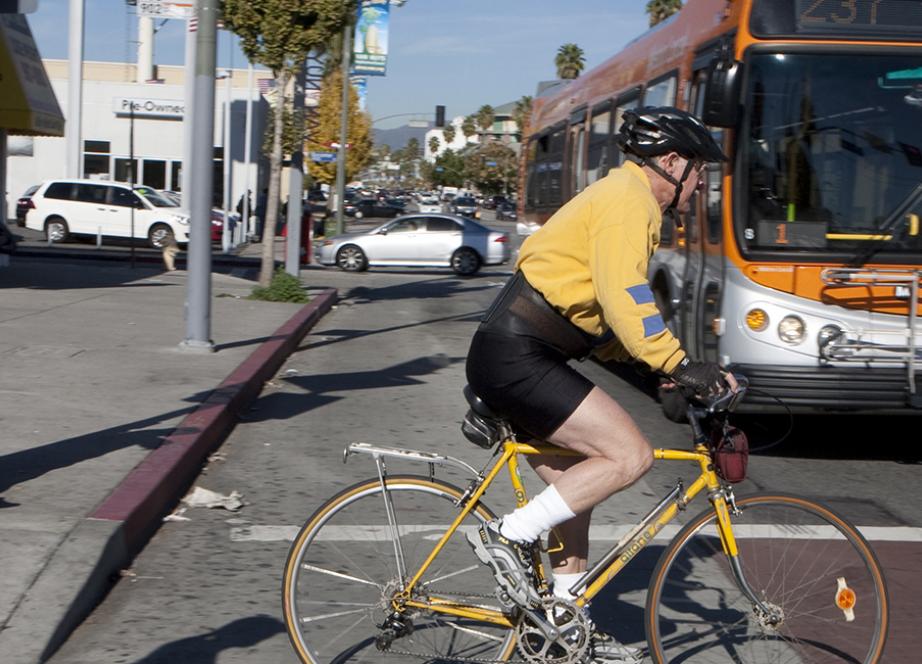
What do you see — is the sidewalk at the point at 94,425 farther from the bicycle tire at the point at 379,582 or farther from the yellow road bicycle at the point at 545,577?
the yellow road bicycle at the point at 545,577

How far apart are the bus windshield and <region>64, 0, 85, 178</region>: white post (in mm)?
34979

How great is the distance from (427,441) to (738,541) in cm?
485

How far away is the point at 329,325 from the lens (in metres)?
16.7

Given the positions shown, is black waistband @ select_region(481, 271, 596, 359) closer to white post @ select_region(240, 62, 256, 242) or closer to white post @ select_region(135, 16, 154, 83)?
white post @ select_region(240, 62, 256, 242)

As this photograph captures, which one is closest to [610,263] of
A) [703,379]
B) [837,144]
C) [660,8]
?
[703,379]

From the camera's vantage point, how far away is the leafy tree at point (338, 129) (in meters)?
57.2

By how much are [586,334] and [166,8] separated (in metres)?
9.07

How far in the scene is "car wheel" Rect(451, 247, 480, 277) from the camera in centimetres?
2956

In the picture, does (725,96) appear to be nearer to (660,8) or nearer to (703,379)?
(703,379)

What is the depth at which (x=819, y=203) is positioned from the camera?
8070 mm

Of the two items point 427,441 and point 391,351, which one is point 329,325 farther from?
point 427,441

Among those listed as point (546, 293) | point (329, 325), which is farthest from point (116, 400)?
point (329, 325)

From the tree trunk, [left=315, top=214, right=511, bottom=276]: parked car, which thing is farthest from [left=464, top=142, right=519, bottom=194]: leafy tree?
the tree trunk

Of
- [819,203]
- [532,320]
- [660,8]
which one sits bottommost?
[532,320]
